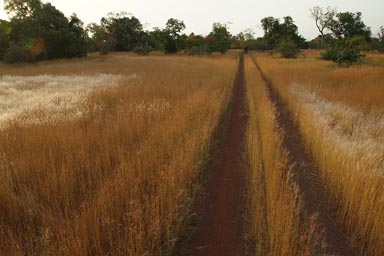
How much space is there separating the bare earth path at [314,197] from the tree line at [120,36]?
22.3 metres

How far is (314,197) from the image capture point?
181 inches

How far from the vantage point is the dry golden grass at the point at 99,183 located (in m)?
3.07

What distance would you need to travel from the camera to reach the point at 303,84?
47.6 ft

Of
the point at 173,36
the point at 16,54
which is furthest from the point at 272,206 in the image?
the point at 173,36

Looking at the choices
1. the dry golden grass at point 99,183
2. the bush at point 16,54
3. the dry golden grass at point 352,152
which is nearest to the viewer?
the dry golden grass at point 99,183

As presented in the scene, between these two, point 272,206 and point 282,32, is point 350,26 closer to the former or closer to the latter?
point 282,32

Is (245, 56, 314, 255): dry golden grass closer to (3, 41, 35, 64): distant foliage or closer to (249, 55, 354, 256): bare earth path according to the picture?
(249, 55, 354, 256): bare earth path

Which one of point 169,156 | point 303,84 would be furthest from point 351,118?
point 303,84

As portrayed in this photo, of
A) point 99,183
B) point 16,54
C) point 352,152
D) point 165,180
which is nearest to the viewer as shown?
point 165,180

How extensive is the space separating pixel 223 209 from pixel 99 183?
1975mm

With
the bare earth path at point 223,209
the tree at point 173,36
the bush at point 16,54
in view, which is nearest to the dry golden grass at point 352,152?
the bare earth path at point 223,209

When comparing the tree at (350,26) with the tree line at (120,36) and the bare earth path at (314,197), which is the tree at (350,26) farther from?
the bare earth path at (314,197)

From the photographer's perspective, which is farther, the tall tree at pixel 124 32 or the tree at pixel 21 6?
the tall tree at pixel 124 32

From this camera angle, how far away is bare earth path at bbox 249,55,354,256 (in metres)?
3.44
